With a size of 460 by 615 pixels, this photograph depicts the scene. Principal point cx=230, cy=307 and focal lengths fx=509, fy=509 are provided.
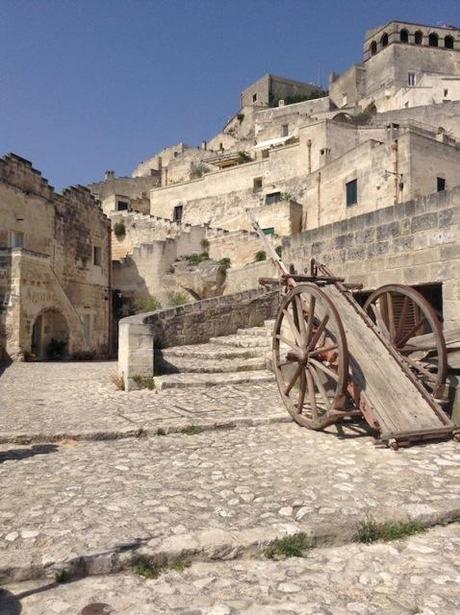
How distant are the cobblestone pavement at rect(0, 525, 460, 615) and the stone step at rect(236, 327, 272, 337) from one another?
283 inches

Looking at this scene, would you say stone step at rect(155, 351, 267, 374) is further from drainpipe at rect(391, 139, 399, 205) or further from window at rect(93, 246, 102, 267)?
drainpipe at rect(391, 139, 399, 205)

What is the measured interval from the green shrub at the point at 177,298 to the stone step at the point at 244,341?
648 inches

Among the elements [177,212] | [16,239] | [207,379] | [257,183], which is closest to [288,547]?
[207,379]

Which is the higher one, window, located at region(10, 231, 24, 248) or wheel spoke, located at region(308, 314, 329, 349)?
window, located at region(10, 231, 24, 248)

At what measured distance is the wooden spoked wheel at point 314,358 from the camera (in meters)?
4.79

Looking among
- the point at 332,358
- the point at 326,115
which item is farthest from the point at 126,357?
the point at 326,115

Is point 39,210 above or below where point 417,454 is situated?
above

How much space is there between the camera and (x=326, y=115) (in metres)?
42.2

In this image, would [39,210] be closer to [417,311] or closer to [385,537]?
[417,311]

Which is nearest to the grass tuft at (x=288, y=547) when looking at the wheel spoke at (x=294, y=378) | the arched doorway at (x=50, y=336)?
the wheel spoke at (x=294, y=378)

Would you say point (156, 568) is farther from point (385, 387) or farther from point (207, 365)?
point (207, 365)

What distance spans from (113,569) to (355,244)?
255 inches

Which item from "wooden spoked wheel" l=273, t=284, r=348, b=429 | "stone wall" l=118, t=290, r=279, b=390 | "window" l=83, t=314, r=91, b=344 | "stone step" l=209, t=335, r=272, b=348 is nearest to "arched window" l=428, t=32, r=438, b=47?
"window" l=83, t=314, r=91, b=344

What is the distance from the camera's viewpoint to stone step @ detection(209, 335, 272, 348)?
9.31 m
